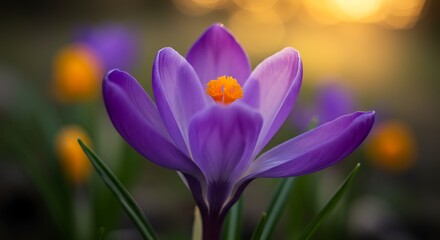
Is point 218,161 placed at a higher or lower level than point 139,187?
higher

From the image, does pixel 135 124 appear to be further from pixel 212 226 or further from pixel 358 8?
pixel 358 8

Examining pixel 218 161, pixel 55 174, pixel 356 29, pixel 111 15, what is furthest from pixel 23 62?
pixel 218 161

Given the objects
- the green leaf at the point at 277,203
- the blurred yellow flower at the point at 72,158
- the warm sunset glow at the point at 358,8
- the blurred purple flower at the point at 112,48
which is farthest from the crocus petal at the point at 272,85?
the warm sunset glow at the point at 358,8

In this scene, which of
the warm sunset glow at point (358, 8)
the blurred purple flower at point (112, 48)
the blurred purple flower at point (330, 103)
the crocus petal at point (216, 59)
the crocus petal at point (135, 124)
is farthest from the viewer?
the warm sunset glow at point (358, 8)

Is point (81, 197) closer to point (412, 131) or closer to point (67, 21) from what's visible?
point (412, 131)

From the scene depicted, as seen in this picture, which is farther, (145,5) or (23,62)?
(145,5)

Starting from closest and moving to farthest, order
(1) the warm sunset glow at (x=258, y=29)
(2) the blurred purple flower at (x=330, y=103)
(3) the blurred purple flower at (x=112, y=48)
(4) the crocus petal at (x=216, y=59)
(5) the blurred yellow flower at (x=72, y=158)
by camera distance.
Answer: (4) the crocus petal at (x=216, y=59), (5) the blurred yellow flower at (x=72, y=158), (2) the blurred purple flower at (x=330, y=103), (3) the blurred purple flower at (x=112, y=48), (1) the warm sunset glow at (x=258, y=29)

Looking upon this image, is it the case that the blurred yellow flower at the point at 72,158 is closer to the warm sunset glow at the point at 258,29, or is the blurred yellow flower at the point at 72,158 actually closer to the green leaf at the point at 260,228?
the green leaf at the point at 260,228
